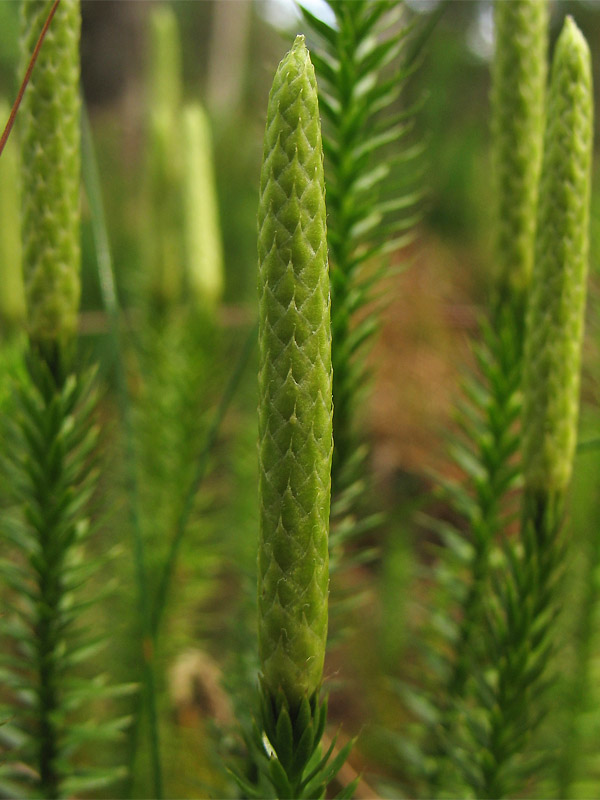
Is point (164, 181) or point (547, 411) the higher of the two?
point (164, 181)

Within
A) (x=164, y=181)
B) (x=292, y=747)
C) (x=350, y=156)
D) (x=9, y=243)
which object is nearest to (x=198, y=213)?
(x=164, y=181)

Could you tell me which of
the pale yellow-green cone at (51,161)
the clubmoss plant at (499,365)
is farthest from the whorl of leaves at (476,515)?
the pale yellow-green cone at (51,161)

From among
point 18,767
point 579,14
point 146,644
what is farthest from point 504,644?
point 579,14

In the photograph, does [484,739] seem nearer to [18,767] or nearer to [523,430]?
[523,430]

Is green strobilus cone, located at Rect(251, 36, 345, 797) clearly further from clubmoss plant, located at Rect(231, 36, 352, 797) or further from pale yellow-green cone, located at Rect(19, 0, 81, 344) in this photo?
pale yellow-green cone, located at Rect(19, 0, 81, 344)

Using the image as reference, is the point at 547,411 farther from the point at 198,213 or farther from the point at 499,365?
the point at 198,213

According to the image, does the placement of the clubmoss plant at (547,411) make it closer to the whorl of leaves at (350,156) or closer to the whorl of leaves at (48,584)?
the whorl of leaves at (350,156)
